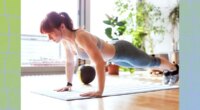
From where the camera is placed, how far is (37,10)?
155 inches

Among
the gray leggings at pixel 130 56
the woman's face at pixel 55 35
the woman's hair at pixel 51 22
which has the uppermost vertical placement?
the woman's hair at pixel 51 22

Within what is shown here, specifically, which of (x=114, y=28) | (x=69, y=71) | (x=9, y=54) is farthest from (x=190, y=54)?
(x=114, y=28)

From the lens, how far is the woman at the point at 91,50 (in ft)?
6.07

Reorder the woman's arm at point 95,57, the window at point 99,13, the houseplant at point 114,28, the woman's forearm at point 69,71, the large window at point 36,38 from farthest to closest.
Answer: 1. the window at point 99,13
2. the houseplant at point 114,28
3. the large window at point 36,38
4. the woman's forearm at point 69,71
5. the woman's arm at point 95,57

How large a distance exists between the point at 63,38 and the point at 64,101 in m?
0.59

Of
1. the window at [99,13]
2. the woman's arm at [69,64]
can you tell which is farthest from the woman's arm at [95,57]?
the window at [99,13]

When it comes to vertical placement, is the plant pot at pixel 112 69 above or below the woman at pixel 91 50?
below

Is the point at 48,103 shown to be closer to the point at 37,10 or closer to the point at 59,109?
the point at 59,109

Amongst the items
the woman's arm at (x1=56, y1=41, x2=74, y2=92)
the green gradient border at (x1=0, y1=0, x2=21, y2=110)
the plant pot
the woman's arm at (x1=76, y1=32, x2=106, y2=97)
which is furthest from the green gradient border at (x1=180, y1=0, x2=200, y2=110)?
the plant pot

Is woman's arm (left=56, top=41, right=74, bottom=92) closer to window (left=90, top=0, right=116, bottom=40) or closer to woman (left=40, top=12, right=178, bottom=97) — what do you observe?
woman (left=40, top=12, right=178, bottom=97)

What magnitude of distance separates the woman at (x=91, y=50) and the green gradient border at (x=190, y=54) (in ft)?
4.01

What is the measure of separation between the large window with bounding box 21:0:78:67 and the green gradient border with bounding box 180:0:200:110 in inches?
131

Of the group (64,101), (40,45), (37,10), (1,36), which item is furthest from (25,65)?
(1,36)

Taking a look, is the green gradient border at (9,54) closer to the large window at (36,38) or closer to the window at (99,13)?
the large window at (36,38)
